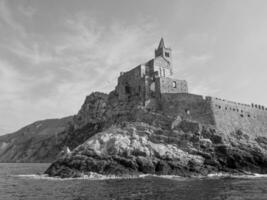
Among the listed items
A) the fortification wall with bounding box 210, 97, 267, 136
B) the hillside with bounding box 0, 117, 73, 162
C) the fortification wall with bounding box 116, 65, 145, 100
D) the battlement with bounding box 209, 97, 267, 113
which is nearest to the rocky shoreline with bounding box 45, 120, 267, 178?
the fortification wall with bounding box 210, 97, 267, 136

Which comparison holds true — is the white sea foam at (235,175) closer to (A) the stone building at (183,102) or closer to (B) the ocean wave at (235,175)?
(B) the ocean wave at (235,175)

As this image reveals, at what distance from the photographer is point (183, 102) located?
180 ft

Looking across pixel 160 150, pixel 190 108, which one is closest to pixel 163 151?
pixel 160 150

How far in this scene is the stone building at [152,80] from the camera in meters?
58.8

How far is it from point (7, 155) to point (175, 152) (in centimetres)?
13682

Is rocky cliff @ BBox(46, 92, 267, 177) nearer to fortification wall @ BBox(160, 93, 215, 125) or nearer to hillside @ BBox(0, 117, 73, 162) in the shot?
fortification wall @ BBox(160, 93, 215, 125)

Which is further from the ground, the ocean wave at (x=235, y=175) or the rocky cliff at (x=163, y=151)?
the rocky cliff at (x=163, y=151)

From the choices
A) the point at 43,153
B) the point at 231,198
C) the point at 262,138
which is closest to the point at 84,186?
the point at 231,198

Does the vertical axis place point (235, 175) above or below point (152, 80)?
below

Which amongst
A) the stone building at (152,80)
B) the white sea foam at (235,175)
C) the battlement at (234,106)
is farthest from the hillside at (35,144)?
the white sea foam at (235,175)

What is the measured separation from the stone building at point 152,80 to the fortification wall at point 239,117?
27.2 feet

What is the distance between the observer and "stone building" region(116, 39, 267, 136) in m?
54.3

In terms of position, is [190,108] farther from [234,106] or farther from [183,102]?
[234,106]

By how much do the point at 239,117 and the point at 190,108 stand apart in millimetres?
10558
